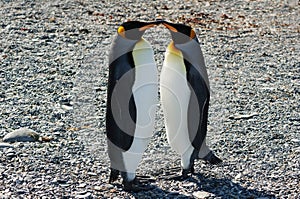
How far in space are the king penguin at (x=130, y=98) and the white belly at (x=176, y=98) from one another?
0.10 metres

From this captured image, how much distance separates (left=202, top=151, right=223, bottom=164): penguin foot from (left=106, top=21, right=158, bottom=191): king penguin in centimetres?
41

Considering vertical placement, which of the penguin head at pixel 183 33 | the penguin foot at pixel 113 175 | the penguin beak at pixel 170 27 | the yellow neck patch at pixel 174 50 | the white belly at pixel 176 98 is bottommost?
the penguin foot at pixel 113 175

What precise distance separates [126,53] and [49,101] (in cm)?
188

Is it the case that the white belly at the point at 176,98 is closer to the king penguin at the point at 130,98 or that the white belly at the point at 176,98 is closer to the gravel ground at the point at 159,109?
the king penguin at the point at 130,98

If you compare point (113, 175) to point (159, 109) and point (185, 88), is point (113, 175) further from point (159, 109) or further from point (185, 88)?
point (159, 109)

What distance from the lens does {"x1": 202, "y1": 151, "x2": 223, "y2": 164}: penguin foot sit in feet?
13.7

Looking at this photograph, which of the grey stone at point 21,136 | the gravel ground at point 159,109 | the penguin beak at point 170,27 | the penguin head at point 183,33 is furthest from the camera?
the grey stone at point 21,136

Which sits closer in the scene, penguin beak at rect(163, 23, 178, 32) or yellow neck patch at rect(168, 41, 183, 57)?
penguin beak at rect(163, 23, 178, 32)

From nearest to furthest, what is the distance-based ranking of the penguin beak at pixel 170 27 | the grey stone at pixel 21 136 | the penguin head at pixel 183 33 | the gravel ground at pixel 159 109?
the penguin beak at pixel 170 27
the penguin head at pixel 183 33
the gravel ground at pixel 159 109
the grey stone at pixel 21 136

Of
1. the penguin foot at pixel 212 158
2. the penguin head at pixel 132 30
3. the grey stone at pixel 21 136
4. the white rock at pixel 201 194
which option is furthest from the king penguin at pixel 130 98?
the grey stone at pixel 21 136

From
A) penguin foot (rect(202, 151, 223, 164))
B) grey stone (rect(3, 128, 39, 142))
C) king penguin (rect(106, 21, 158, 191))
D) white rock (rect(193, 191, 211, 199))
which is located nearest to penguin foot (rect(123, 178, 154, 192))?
king penguin (rect(106, 21, 158, 191))

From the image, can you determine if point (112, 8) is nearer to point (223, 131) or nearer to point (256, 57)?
point (256, 57)

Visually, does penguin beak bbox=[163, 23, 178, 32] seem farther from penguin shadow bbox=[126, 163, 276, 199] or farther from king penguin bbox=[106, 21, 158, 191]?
penguin shadow bbox=[126, 163, 276, 199]

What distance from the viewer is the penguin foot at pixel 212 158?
4.18m
